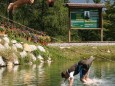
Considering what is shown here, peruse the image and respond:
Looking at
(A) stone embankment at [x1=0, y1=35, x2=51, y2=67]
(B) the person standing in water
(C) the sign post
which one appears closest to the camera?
(B) the person standing in water

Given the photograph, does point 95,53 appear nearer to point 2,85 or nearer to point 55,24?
point 55,24

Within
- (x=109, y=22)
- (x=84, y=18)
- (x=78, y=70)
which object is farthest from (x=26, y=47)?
(x=109, y=22)

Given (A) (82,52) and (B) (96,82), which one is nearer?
(B) (96,82)

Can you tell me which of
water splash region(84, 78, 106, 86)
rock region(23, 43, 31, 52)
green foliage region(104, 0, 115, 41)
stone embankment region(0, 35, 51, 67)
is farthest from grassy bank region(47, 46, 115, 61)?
green foliage region(104, 0, 115, 41)

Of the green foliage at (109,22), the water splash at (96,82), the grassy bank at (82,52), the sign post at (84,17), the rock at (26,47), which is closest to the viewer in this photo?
the water splash at (96,82)

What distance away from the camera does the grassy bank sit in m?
39.7

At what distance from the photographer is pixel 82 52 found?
41719mm

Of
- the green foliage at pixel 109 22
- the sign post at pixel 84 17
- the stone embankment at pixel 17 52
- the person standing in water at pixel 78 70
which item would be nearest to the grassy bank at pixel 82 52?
the stone embankment at pixel 17 52

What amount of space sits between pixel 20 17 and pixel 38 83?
4271cm

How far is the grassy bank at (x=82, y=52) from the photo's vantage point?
→ 39.7 metres

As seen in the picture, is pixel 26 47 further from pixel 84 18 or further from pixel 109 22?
pixel 109 22

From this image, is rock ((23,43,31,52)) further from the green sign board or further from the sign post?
the green sign board

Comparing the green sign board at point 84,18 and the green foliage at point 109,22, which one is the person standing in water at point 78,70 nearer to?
the green sign board at point 84,18

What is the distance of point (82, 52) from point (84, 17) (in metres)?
7.12
